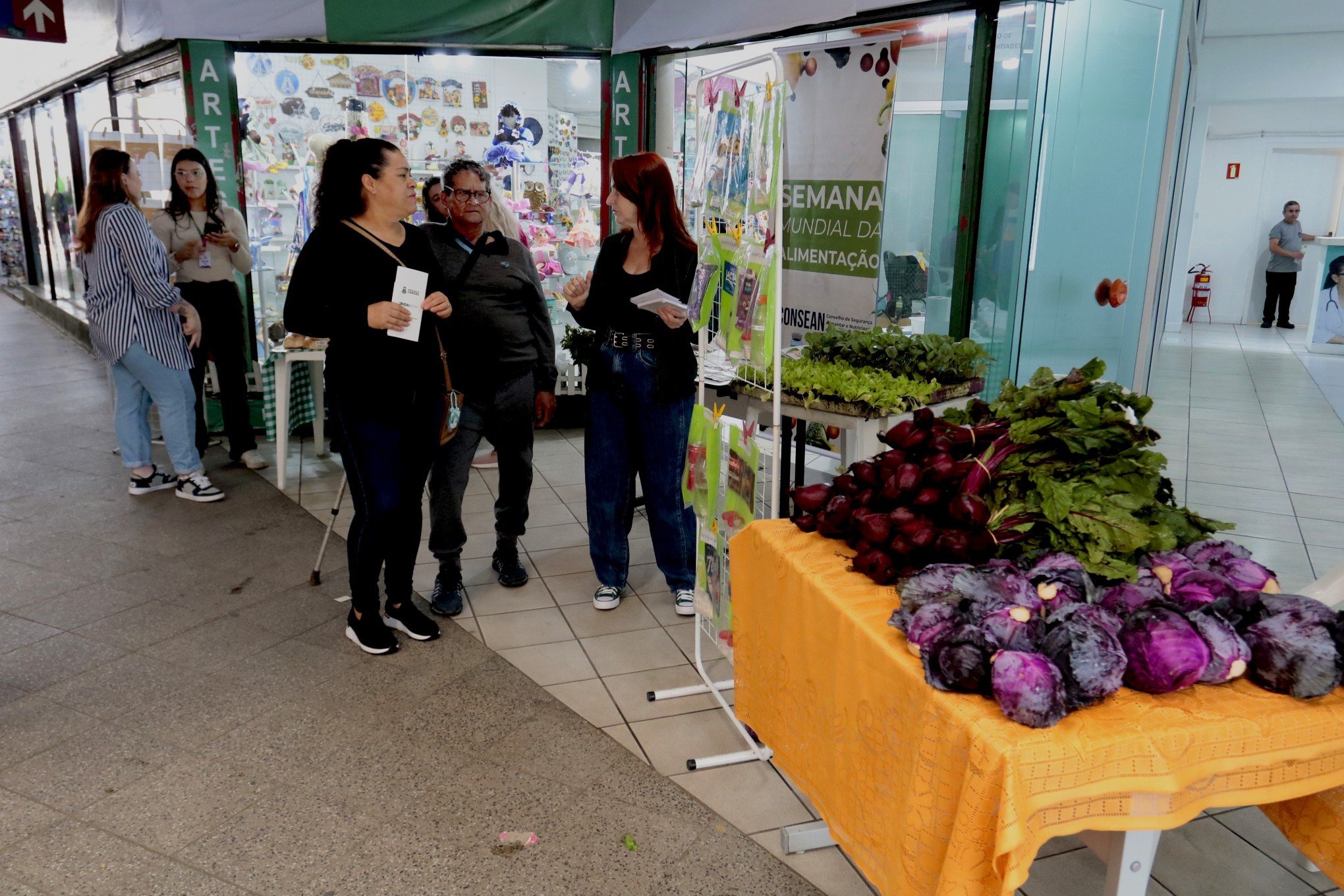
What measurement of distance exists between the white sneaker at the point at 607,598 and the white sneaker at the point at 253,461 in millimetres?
2749

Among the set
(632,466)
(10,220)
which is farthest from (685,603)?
(10,220)

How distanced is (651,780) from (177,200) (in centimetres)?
421

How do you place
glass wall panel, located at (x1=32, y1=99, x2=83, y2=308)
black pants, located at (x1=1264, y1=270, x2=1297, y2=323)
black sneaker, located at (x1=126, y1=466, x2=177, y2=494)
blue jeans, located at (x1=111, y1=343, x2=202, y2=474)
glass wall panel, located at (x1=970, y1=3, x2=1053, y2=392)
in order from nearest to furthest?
glass wall panel, located at (x1=970, y1=3, x2=1053, y2=392) < blue jeans, located at (x1=111, y1=343, x2=202, y2=474) < black sneaker, located at (x1=126, y1=466, x2=177, y2=494) < glass wall panel, located at (x1=32, y1=99, x2=83, y2=308) < black pants, located at (x1=1264, y1=270, x2=1297, y2=323)

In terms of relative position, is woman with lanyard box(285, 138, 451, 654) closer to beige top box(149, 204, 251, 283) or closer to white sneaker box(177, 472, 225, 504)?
white sneaker box(177, 472, 225, 504)

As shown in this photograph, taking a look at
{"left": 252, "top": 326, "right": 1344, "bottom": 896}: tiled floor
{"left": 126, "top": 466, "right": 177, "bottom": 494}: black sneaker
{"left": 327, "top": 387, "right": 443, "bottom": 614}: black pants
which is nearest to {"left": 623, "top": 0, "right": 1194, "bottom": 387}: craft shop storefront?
{"left": 252, "top": 326, "right": 1344, "bottom": 896}: tiled floor

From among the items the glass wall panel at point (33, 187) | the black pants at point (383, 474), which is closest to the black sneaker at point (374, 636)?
the black pants at point (383, 474)

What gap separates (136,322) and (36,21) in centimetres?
302

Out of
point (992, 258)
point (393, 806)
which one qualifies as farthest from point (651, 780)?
point (992, 258)

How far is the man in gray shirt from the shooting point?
12.7 meters

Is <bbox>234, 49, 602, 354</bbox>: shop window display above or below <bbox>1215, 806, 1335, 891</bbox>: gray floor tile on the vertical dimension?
above

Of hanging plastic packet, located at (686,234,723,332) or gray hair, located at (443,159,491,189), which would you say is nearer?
hanging plastic packet, located at (686,234,723,332)

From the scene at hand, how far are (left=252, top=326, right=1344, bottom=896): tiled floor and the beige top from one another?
1.15m

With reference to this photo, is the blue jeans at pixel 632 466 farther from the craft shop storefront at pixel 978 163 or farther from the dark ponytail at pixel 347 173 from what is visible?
the craft shop storefront at pixel 978 163

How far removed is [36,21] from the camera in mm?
6230
